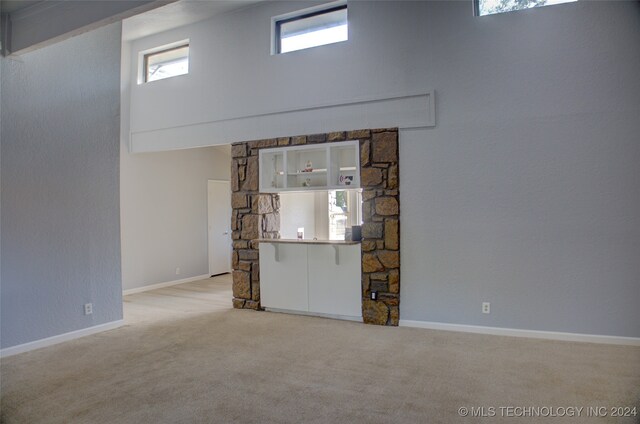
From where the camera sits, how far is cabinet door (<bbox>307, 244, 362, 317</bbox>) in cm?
471

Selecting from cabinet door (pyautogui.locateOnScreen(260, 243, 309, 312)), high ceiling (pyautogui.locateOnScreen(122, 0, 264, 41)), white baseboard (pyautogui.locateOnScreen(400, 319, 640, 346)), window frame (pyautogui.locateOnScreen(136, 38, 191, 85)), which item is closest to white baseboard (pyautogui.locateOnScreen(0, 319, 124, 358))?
cabinet door (pyautogui.locateOnScreen(260, 243, 309, 312))

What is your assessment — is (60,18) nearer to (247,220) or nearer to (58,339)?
(247,220)

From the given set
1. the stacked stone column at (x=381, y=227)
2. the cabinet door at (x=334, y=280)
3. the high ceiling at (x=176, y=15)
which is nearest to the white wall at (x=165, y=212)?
the high ceiling at (x=176, y=15)

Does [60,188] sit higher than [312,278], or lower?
higher

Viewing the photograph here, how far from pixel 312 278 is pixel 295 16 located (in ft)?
11.1

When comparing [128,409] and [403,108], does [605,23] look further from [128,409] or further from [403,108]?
[128,409]

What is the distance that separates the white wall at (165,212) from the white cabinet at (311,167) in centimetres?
263

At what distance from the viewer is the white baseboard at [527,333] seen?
3777 millimetres

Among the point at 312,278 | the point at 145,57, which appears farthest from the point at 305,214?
the point at 145,57

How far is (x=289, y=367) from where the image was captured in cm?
333

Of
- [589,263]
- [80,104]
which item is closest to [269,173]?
[80,104]

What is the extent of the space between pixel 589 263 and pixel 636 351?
0.83 m

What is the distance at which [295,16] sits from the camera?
525 cm

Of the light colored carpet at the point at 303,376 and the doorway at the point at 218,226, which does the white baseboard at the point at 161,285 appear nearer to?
the doorway at the point at 218,226
